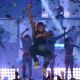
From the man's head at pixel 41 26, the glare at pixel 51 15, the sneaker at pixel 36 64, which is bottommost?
the sneaker at pixel 36 64

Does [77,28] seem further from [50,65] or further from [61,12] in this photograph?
[50,65]

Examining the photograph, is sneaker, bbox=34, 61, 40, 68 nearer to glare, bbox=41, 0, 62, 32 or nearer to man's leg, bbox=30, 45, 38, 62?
man's leg, bbox=30, 45, 38, 62

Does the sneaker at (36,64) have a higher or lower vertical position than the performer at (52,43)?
lower

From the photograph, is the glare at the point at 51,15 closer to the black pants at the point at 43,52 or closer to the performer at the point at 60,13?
the performer at the point at 60,13

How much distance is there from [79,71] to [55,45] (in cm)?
28

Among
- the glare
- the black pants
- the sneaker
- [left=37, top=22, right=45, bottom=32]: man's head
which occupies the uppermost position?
the glare

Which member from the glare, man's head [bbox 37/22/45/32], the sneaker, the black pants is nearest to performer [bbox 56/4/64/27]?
the glare

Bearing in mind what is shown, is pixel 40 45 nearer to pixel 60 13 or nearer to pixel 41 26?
pixel 41 26

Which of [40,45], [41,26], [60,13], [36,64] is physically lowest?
[36,64]

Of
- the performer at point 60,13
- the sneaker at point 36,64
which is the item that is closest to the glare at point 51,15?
A: the performer at point 60,13

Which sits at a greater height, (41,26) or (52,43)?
(41,26)

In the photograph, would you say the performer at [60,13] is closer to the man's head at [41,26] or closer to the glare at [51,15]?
the glare at [51,15]

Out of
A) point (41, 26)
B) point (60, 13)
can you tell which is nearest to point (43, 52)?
point (41, 26)

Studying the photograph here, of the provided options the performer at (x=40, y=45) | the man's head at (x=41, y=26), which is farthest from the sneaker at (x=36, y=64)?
the man's head at (x=41, y=26)
